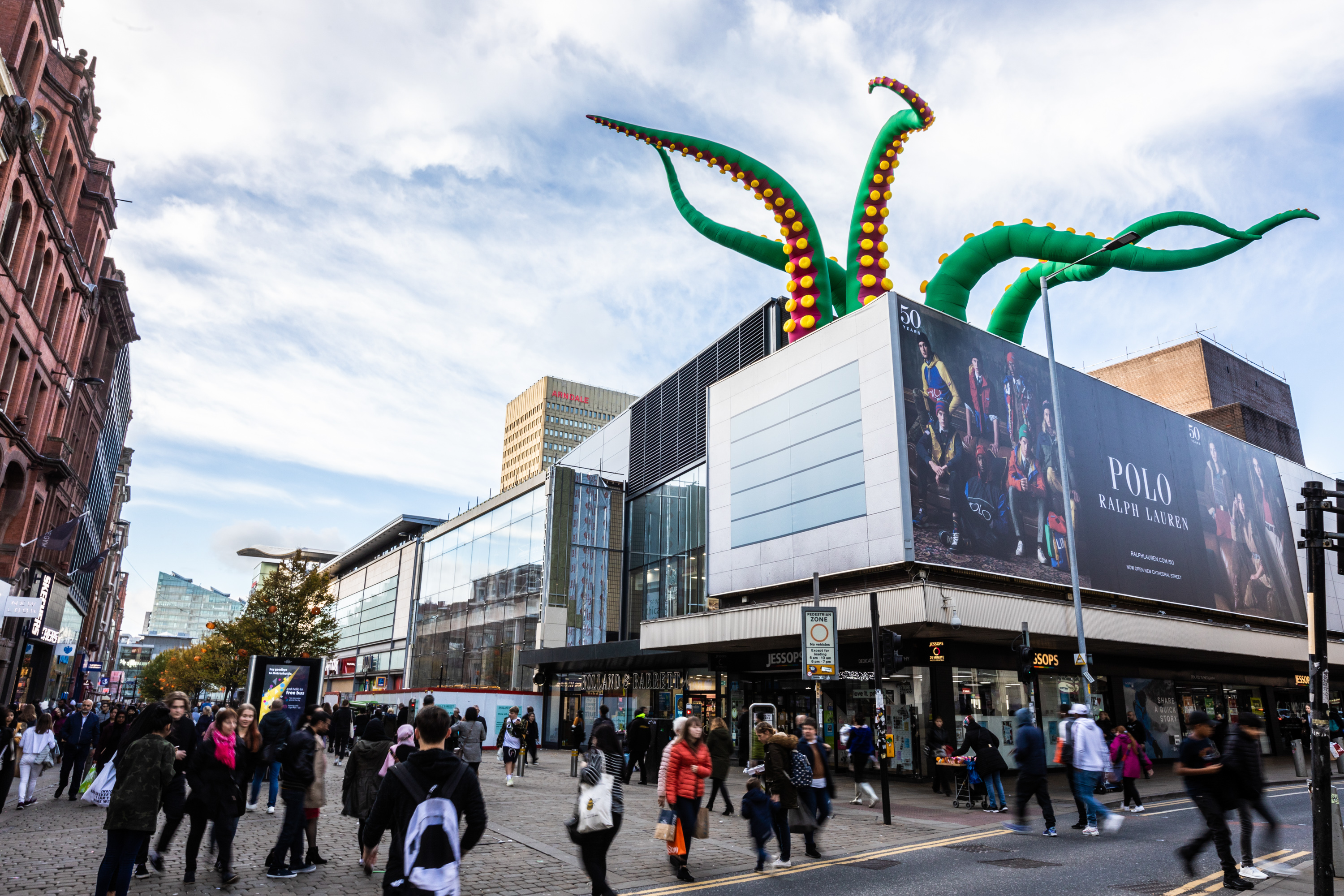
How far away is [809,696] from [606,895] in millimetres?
18970

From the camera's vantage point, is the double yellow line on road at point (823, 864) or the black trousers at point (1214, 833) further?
the double yellow line on road at point (823, 864)

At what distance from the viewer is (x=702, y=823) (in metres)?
9.23

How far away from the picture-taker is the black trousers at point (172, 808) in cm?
818

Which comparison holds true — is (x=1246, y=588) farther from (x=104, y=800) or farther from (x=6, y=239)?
(x=6, y=239)

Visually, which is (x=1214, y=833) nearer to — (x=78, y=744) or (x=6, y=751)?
(x=6, y=751)

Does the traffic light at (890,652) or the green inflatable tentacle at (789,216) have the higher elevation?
the green inflatable tentacle at (789,216)

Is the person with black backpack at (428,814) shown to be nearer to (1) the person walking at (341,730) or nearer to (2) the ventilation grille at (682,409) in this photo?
(1) the person walking at (341,730)

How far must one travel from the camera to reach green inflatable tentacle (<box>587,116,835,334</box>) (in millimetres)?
29141

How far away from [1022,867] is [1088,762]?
9.97 feet

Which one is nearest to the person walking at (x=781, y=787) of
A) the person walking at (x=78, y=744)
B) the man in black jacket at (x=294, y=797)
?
the man in black jacket at (x=294, y=797)

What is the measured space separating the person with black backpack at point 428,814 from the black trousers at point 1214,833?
7655 mm

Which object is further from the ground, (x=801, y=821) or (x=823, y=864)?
(x=801, y=821)

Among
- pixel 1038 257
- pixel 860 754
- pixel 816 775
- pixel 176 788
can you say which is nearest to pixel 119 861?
pixel 176 788

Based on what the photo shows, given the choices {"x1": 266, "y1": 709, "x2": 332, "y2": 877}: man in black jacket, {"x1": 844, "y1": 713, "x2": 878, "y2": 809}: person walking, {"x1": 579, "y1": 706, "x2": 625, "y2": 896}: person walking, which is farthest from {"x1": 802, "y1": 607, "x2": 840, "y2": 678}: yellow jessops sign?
{"x1": 266, "y1": 709, "x2": 332, "y2": 877}: man in black jacket
